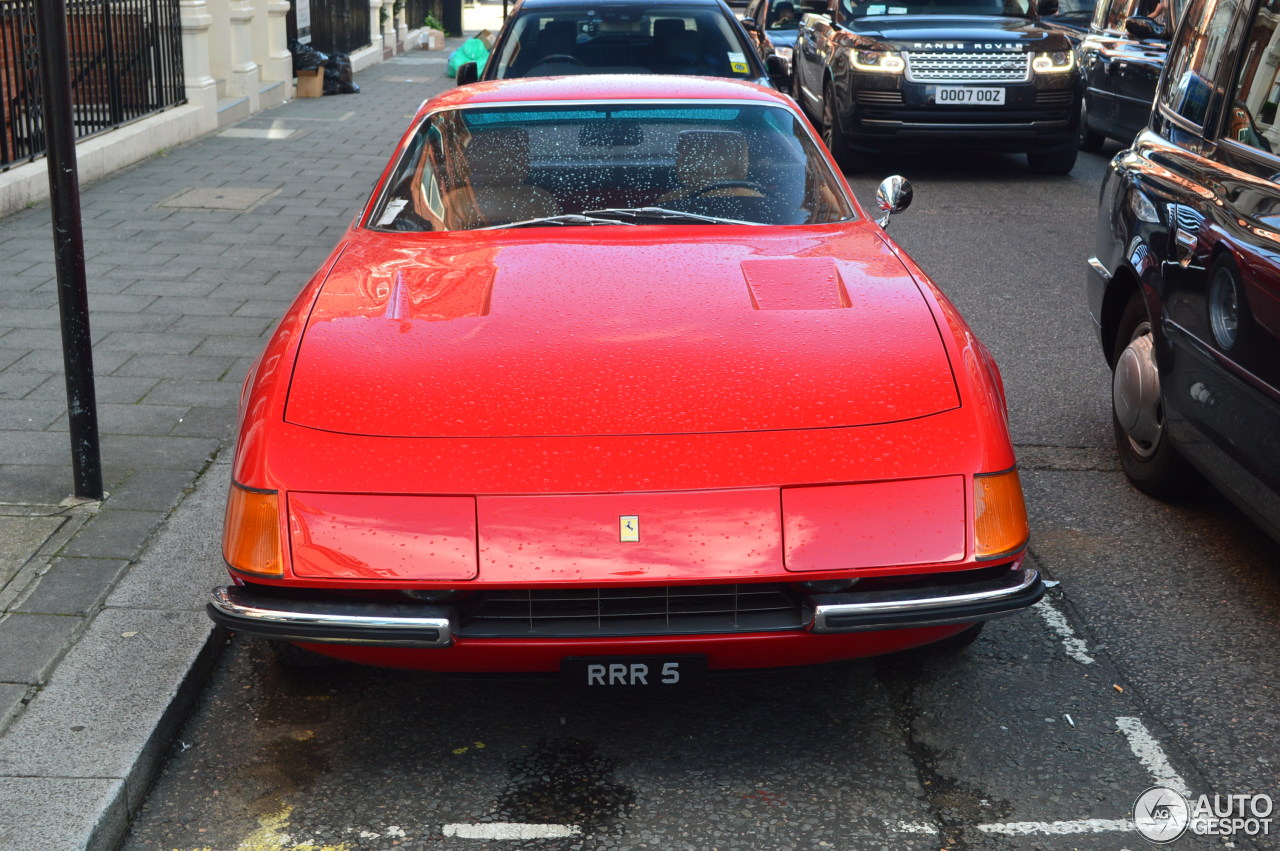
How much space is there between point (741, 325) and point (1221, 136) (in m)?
1.99

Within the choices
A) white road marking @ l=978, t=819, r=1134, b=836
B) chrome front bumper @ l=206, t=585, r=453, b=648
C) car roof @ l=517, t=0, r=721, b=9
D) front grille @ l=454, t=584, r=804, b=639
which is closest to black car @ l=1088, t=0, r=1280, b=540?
white road marking @ l=978, t=819, r=1134, b=836

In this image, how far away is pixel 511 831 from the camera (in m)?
2.89

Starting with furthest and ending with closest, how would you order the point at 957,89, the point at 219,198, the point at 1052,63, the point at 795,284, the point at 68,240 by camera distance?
1. the point at 1052,63
2. the point at 957,89
3. the point at 219,198
4. the point at 68,240
5. the point at 795,284

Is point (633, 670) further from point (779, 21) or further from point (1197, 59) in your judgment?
point (779, 21)

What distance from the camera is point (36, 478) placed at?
4.58m

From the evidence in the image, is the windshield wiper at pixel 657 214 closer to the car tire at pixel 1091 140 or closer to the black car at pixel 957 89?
the black car at pixel 957 89

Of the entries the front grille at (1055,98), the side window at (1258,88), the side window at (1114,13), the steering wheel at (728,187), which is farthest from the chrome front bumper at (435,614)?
the side window at (1114,13)

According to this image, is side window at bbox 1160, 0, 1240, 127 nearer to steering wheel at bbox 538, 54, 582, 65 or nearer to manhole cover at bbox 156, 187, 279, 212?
steering wheel at bbox 538, 54, 582, 65

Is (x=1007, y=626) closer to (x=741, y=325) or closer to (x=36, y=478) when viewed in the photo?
(x=741, y=325)

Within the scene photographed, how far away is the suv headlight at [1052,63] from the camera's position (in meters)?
11.3

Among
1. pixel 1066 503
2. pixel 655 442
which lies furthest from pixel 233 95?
pixel 655 442

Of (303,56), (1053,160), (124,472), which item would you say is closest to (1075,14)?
(1053,160)

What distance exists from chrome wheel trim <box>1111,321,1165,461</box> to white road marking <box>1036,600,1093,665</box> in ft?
3.03

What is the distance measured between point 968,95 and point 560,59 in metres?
3.90
